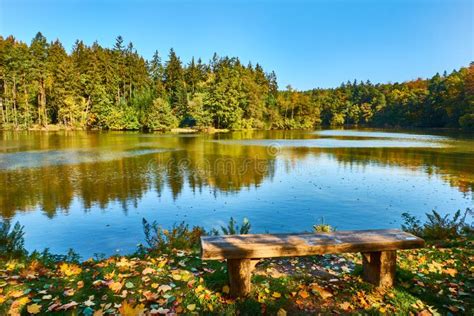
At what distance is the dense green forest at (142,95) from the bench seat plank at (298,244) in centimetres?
5917

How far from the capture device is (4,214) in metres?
9.99

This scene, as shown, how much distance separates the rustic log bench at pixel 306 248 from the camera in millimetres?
3619

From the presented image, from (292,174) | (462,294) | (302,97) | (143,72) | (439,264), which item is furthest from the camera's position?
(302,97)

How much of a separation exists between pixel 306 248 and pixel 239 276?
845 mm

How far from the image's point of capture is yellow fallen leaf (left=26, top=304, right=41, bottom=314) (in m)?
3.22

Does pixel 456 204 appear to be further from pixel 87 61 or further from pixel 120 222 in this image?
pixel 87 61

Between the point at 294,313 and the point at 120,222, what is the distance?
279 inches

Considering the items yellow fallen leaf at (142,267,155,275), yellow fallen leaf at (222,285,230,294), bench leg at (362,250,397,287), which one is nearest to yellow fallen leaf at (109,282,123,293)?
yellow fallen leaf at (142,267,155,275)

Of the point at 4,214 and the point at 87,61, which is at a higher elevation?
the point at 87,61

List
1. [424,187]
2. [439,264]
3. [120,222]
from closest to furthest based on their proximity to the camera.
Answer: [439,264], [120,222], [424,187]

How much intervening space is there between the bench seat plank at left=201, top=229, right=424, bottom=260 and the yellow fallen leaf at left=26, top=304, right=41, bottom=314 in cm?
174

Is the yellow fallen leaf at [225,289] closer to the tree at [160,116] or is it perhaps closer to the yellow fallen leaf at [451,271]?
the yellow fallen leaf at [451,271]

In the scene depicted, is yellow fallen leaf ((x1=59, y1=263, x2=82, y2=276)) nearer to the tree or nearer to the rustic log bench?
the rustic log bench

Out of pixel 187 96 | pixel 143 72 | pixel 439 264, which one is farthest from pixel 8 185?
pixel 143 72
